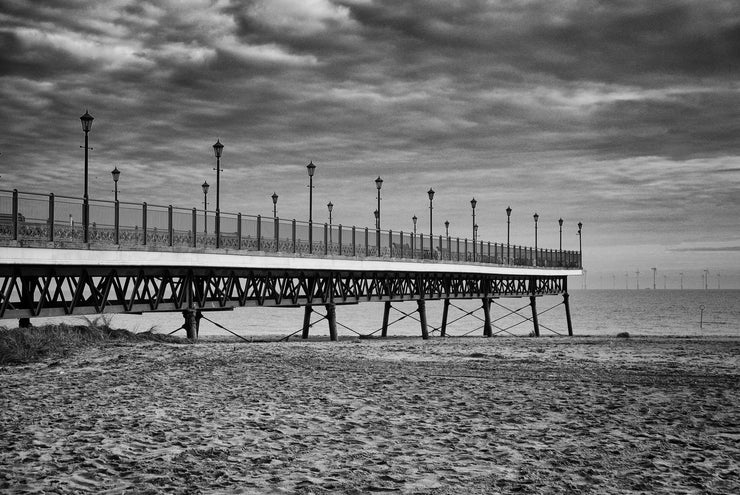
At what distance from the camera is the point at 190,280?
30.7m

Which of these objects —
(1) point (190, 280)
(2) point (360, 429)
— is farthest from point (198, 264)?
(2) point (360, 429)

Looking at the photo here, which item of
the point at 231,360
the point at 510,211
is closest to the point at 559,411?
the point at 231,360

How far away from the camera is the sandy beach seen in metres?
7.81

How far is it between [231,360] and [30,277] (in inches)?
379

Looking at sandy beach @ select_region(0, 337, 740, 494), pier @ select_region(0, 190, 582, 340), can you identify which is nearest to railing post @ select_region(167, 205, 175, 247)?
pier @ select_region(0, 190, 582, 340)

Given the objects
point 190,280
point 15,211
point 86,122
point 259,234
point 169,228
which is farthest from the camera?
point 259,234

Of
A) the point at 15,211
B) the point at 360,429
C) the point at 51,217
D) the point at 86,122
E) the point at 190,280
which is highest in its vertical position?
the point at 86,122

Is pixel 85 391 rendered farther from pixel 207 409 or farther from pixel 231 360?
pixel 231 360

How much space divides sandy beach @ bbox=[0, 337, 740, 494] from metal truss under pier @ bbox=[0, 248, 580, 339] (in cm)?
758

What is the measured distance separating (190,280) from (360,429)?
2144 cm

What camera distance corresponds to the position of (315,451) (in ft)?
29.8

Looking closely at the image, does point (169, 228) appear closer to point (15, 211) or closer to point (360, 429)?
point (15, 211)

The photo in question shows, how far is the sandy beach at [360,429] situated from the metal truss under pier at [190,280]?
7582mm

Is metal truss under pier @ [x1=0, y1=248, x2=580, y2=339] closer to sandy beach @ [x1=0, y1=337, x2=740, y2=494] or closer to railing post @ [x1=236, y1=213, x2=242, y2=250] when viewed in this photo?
railing post @ [x1=236, y1=213, x2=242, y2=250]
